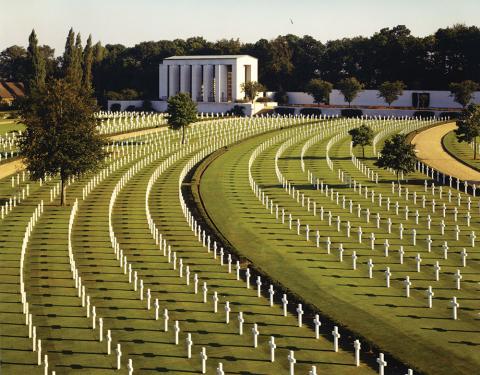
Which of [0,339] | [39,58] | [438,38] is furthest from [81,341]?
[438,38]

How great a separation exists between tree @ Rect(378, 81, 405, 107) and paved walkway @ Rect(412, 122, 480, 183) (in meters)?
47.7

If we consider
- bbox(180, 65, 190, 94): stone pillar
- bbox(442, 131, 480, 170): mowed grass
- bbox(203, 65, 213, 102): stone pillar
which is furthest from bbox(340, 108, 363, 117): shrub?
bbox(442, 131, 480, 170): mowed grass

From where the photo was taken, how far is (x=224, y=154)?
9294cm

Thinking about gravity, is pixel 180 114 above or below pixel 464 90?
below

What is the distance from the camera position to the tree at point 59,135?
5869 centimetres

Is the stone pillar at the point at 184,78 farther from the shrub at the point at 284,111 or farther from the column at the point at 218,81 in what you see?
the shrub at the point at 284,111

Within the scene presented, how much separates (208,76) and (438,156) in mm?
108784

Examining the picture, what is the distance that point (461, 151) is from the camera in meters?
92.9

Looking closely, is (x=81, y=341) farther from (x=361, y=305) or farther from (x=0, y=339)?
(x=361, y=305)

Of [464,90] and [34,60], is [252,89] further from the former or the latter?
[34,60]

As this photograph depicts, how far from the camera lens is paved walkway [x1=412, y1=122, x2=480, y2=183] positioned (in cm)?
7381

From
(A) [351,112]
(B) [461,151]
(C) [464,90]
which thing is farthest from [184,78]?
(B) [461,151]

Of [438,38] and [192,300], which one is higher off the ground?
[438,38]

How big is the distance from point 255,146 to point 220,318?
7069 centimetres
